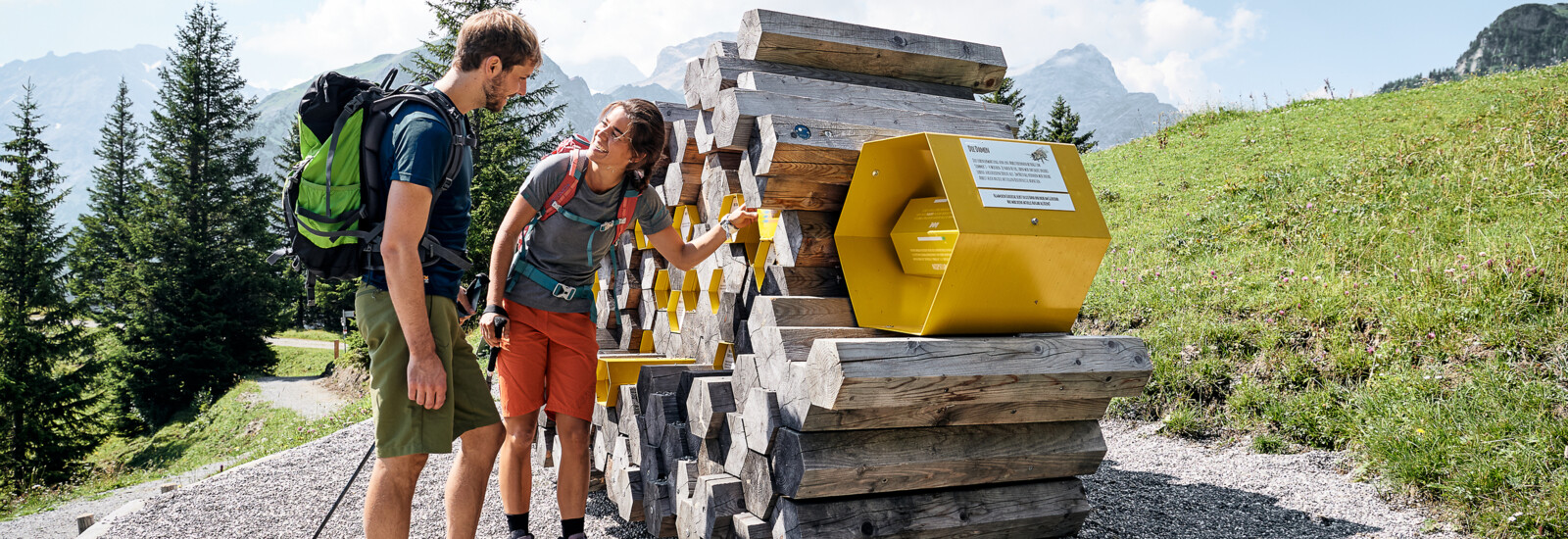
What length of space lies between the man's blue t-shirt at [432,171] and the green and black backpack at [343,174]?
0.03 m

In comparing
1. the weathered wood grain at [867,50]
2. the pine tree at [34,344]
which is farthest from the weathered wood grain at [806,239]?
the pine tree at [34,344]

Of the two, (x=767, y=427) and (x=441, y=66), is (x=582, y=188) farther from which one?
(x=441, y=66)

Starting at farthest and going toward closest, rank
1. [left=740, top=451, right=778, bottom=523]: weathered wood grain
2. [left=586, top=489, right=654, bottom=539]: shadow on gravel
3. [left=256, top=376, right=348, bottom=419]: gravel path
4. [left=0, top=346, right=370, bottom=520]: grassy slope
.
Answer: [left=256, top=376, right=348, bottom=419]: gravel path → [left=0, top=346, right=370, bottom=520]: grassy slope → [left=586, top=489, right=654, bottom=539]: shadow on gravel → [left=740, top=451, right=778, bottom=523]: weathered wood grain

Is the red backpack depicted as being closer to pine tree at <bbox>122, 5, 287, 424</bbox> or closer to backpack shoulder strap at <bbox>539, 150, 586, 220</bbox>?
backpack shoulder strap at <bbox>539, 150, 586, 220</bbox>

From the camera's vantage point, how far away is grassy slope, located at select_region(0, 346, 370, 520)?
53.2 feet

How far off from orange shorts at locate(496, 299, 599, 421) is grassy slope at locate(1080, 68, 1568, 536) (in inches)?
150

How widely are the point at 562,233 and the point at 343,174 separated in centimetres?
96

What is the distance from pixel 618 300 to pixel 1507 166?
7513 millimetres

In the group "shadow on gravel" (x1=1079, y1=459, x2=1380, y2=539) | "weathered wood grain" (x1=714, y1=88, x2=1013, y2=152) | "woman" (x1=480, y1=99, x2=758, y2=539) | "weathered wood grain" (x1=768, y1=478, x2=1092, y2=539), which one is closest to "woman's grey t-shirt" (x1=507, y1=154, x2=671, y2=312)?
"woman" (x1=480, y1=99, x2=758, y2=539)

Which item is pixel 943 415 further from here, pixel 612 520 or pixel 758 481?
pixel 612 520

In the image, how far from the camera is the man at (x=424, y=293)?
235 cm

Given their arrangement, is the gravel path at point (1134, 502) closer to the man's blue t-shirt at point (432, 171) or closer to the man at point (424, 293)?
the man at point (424, 293)

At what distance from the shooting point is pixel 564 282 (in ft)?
11.0

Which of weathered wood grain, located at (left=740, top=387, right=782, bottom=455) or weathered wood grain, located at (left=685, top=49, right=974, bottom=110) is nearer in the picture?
weathered wood grain, located at (left=740, top=387, right=782, bottom=455)
